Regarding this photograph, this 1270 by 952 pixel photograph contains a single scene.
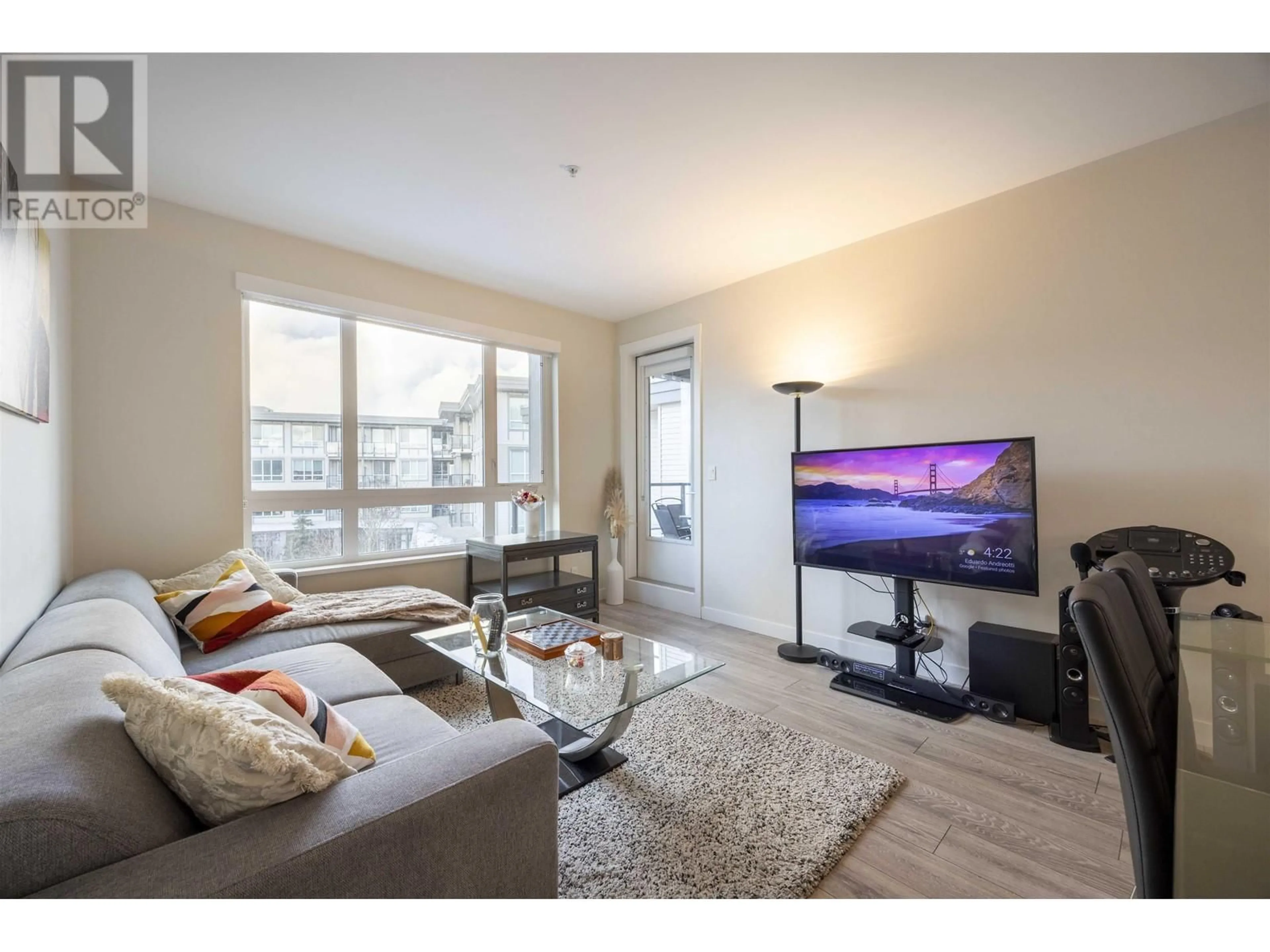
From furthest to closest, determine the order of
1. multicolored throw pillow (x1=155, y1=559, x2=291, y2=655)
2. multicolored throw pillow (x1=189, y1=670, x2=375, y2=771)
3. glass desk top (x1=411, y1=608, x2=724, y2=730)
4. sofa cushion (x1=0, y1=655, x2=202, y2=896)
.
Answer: multicolored throw pillow (x1=155, y1=559, x2=291, y2=655) → glass desk top (x1=411, y1=608, x2=724, y2=730) → multicolored throw pillow (x1=189, y1=670, x2=375, y2=771) → sofa cushion (x1=0, y1=655, x2=202, y2=896)

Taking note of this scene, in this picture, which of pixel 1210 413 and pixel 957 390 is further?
pixel 957 390

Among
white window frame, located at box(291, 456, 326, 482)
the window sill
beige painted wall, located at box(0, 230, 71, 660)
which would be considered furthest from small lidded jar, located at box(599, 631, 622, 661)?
white window frame, located at box(291, 456, 326, 482)

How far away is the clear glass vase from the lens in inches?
79.7

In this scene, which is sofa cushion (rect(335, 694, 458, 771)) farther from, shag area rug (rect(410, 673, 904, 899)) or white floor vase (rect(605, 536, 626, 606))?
white floor vase (rect(605, 536, 626, 606))

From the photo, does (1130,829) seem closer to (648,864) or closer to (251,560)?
(648,864)

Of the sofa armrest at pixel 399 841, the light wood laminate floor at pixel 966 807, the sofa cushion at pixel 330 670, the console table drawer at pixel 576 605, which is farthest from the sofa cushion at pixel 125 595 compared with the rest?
the light wood laminate floor at pixel 966 807

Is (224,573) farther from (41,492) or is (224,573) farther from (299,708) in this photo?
(299,708)

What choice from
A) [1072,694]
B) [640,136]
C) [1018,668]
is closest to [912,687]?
[1018,668]

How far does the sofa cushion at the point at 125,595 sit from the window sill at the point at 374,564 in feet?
2.46

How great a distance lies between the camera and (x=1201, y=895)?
68cm

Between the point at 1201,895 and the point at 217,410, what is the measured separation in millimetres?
3846

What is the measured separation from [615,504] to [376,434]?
6.56 ft

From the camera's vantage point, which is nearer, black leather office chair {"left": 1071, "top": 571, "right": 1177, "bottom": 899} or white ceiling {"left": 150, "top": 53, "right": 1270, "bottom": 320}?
black leather office chair {"left": 1071, "top": 571, "right": 1177, "bottom": 899}
